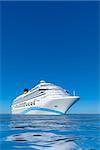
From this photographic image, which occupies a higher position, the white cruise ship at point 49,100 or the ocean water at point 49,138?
the white cruise ship at point 49,100

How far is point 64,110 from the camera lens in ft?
198

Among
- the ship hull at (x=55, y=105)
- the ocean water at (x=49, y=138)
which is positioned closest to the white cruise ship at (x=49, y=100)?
the ship hull at (x=55, y=105)

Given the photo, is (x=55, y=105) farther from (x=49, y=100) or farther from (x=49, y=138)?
(x=49, y=138)

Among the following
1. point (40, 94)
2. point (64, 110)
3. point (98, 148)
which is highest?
point (40, 94)

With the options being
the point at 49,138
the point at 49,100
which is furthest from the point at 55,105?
the point at 49,138

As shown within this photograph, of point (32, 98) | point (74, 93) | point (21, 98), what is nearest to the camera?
point (74, 93)

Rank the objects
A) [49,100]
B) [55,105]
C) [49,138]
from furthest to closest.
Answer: [55,105], [49,100], [49,138]

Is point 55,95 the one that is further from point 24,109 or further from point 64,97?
point 24,109

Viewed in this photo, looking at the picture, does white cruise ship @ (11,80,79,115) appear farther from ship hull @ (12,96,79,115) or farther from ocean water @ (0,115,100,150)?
ocean water @ (0,115,100,150)

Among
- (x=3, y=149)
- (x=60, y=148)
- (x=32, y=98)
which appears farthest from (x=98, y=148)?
(x=32, y=98)

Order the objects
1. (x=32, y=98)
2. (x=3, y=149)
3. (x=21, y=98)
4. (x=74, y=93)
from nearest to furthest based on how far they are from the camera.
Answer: (x=3, y=149)
(x=74, y=93)
(x=32, y=98)
(x=21, y=98)

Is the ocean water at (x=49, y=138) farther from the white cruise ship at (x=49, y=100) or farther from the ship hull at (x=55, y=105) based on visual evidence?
the white cruise ship at (x=49, y=100)

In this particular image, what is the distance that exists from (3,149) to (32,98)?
196 ft

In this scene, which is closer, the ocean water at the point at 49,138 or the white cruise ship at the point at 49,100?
the ocean water at the point at 49,138
